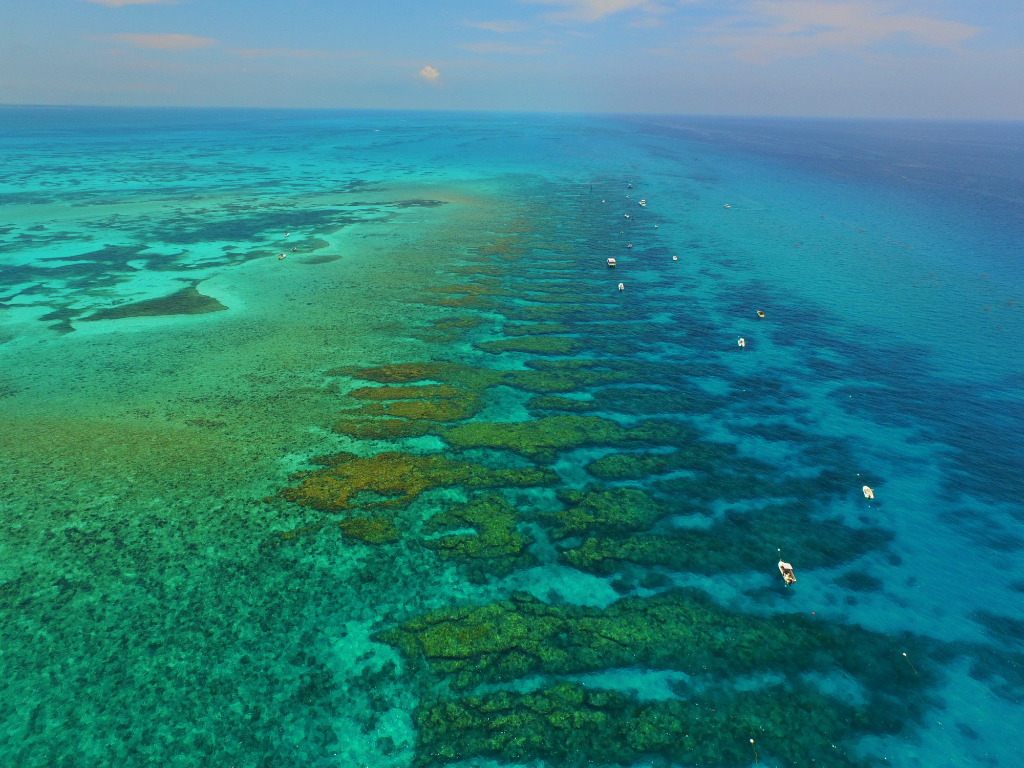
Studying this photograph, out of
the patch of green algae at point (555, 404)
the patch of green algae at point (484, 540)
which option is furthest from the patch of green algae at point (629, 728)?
the patch of green algae at point (555, 404)

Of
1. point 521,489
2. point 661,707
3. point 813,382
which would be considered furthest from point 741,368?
point 661,707

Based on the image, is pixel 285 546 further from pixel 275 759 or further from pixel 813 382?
pixel 813 382

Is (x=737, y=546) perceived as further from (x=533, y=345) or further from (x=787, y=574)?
(x=533, y=345)

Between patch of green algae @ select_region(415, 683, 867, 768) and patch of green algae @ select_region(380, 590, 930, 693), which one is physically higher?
patch of green algae @ select_region(380, 590, 930, 693)

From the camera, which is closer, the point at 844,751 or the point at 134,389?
the point at 844,751

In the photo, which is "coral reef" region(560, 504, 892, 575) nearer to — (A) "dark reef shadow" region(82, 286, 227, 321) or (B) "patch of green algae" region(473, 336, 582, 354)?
(B) "patch of green algae" region(473, 336, 582, 354)

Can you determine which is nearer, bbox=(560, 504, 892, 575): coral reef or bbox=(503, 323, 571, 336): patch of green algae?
bbox=(560, 504, 892, 575): coral reef

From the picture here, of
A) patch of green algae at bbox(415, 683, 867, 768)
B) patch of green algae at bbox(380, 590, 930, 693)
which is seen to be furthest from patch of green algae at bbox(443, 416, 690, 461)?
patch of green algae at bbox(415, 683, 867, 768)

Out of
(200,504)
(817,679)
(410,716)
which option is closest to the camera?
(410,716)
